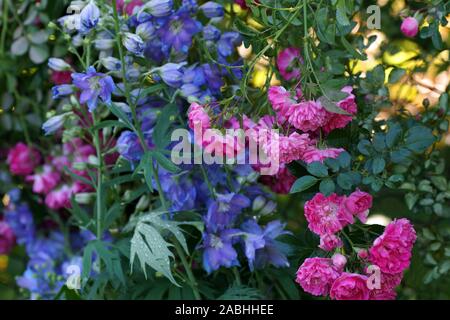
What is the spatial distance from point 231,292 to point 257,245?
3.8 inches

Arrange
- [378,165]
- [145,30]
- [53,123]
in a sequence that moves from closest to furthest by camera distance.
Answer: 1. [378,165]
2. [145,30]
3. [53,123]

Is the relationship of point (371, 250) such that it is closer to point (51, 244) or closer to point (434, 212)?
point (434, 212)

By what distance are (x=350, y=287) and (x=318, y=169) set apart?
175 millimetres

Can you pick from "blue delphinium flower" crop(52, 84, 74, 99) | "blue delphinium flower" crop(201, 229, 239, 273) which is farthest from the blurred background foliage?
"blue delphinium flower" crop(52, 84, 74, 99)

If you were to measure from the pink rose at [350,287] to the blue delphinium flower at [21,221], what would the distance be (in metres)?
1.03

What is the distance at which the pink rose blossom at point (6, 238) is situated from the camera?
209cm

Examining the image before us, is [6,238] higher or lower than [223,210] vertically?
lower

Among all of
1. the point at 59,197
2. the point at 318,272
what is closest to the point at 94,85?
the point at 318,272

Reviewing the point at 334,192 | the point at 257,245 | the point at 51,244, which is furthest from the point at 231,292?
the point at 51,244

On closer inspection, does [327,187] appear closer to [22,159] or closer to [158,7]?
[158,7]

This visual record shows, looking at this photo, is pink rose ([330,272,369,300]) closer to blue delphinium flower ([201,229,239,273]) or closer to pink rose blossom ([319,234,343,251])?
pink rose blossom ([319,234,343,251])

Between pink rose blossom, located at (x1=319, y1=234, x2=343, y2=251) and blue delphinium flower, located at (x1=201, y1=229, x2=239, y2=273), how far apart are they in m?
0.26

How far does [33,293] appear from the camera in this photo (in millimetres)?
1909

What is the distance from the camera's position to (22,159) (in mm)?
1932
